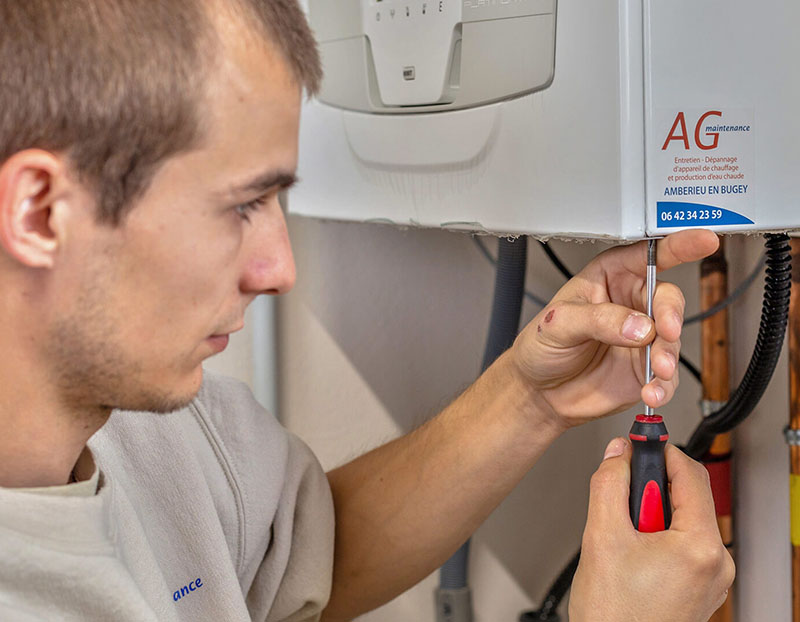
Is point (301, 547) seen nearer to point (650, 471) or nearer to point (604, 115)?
point (650, 471)

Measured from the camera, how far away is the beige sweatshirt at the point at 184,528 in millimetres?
625

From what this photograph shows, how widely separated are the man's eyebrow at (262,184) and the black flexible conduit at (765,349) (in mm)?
356

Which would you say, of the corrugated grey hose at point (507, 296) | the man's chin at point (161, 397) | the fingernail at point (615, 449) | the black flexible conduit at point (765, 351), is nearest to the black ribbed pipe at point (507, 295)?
the corrugated grey hose at point (507, 296)

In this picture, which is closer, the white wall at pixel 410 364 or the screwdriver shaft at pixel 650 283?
the screwdriver shaft at pixel 650 283

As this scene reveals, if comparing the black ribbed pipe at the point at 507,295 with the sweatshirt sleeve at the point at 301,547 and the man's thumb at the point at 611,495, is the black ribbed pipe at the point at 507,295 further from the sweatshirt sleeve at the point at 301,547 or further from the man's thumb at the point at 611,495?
the man's thumb at the point at 611,495

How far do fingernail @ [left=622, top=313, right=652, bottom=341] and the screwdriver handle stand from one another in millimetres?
58

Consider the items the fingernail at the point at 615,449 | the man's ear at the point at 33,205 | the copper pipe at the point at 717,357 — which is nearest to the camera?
the man's ear at the point at 33,205

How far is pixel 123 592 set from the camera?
661 millimetres

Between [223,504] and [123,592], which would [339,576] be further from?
[123,592]

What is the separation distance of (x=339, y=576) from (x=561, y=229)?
48 cm

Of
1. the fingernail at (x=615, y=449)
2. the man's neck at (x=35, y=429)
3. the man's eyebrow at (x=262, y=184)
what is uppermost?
the man's eyebrow at (x=262, y=184)

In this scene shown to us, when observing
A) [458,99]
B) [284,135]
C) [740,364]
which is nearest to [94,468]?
[284,135]

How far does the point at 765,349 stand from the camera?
807mm

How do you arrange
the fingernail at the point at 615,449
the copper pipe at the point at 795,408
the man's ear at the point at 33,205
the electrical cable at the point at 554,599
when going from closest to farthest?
the man's ear at the point at 33,205 < the fingernail at the point at 615,449 < the copper pipe at the point at 795,408 < the electrical cable at the point at 554,599
